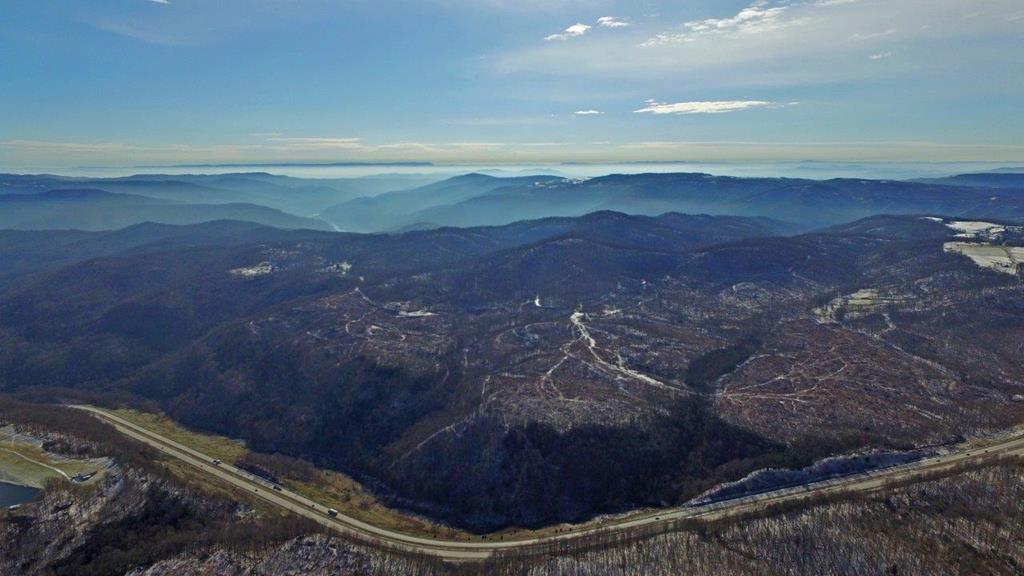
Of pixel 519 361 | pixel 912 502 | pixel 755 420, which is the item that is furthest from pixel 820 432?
pixel 519 361

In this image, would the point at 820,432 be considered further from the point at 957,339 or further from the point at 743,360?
the point at 957,339

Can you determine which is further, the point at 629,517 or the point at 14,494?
the point at 629,517

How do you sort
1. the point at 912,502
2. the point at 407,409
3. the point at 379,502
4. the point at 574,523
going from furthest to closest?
the point at 407,409 < the point at 379,502 < the point at 574,523 < the point at 912,502

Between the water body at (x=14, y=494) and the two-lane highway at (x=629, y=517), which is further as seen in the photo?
the two-lane highway at (x=629, y=517)

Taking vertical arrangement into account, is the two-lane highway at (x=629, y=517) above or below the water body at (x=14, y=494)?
below
